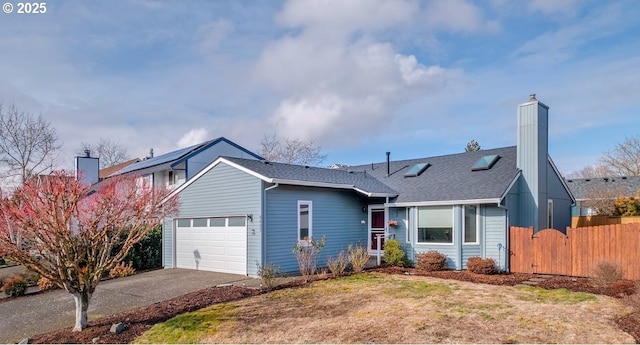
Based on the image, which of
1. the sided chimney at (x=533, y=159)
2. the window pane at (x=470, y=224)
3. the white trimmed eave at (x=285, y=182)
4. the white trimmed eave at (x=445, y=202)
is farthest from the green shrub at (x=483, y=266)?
the white trimmed eave at (x=285, y=182)

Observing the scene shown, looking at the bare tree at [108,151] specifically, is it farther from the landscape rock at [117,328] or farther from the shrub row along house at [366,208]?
the landscape rock at [117,328]

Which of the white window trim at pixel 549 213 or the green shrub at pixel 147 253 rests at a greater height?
the white window trim at pixel 549 213

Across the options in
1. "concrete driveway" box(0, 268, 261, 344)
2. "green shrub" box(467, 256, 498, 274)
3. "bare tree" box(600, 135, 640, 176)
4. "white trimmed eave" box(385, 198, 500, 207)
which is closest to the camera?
"concrete driveway" box(0, 268, 261, 344)

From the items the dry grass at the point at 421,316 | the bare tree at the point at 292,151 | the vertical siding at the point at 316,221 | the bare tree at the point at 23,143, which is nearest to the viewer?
the dry grass at the point at 421,316

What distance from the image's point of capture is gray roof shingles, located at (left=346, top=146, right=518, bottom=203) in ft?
45.0

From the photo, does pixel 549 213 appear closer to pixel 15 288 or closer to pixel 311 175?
pixel 311 175

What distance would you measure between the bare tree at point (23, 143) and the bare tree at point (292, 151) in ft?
58.8

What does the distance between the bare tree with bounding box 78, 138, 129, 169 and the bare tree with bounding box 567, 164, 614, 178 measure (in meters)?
48.2

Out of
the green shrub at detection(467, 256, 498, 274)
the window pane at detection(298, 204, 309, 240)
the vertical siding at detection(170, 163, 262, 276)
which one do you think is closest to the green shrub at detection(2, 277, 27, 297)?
the vertical siding at detection(170, 163, 262, 276)

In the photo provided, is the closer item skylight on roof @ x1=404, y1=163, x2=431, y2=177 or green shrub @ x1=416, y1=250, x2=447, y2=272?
green shrub @ x1=416, y1=250, x2=447, y2=272

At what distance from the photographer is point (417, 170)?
17406mm

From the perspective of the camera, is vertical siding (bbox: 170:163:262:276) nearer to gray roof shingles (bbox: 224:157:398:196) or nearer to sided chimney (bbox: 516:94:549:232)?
gray roof shingles (bbox: 224:157:398:196)

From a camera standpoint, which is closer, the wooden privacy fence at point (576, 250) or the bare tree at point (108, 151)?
the wooden privacy fence at point (576, 250)

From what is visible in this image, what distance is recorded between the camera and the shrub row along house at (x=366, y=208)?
13.2m
